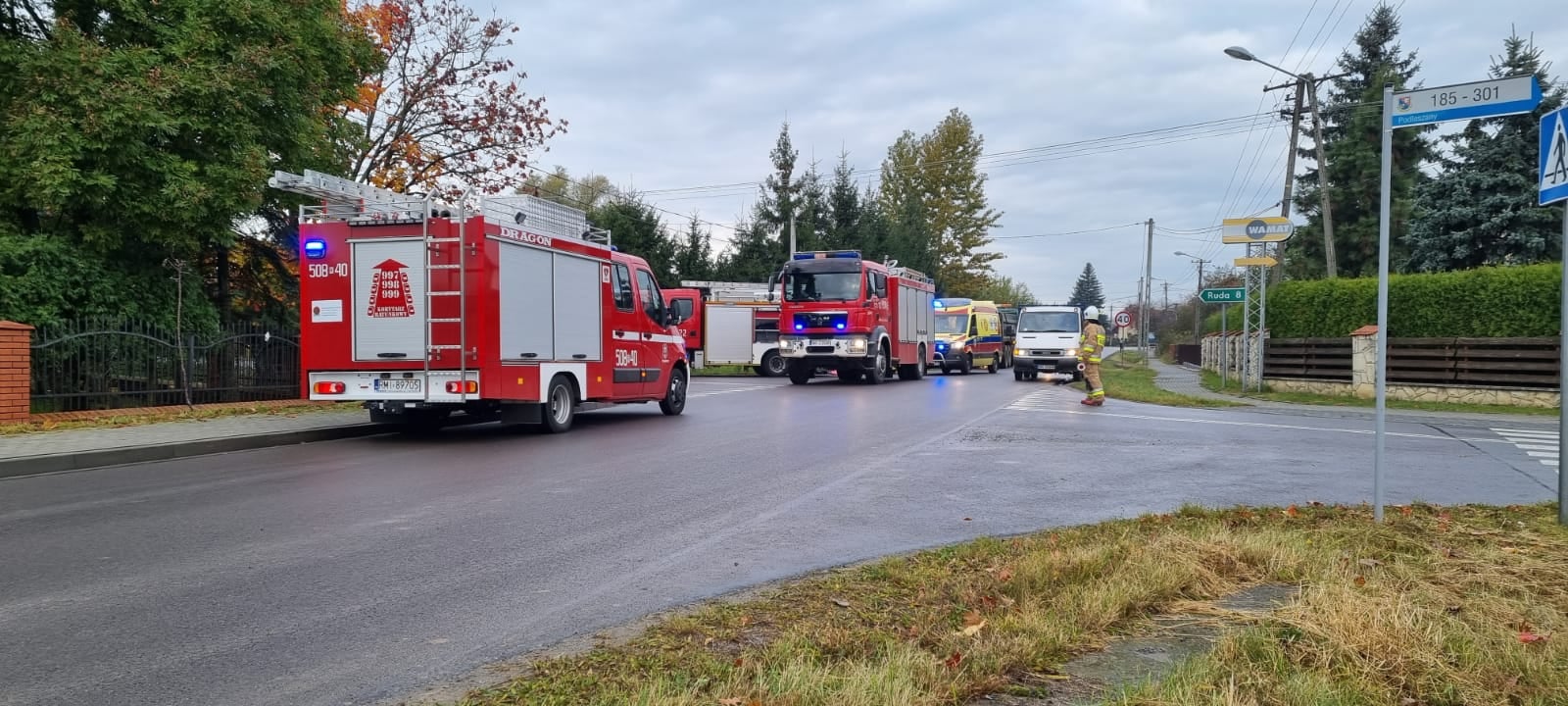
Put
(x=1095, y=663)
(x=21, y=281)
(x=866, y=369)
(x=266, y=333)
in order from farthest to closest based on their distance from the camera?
(x=866, y=369)
(x=266, y=333)
(x=21, y=281)
(x=1095, y=663)

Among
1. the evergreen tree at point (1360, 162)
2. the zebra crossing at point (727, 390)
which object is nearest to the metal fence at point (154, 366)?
the zebra crossing at point (727, 390)

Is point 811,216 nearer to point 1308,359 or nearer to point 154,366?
point 1308,359

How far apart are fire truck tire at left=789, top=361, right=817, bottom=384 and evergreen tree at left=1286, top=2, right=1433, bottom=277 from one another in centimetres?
2251

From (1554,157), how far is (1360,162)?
37.1m

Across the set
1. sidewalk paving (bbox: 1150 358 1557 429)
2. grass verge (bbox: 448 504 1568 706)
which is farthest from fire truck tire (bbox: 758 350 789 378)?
grass verge (bbox: 448 504 1568 706)

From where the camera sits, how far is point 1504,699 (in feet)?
10.9

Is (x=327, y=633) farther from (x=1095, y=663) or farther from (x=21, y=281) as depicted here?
(x=21, y=281)

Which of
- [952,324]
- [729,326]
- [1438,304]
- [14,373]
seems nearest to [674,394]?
[14,373]

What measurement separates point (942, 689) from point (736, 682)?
0.70 meters

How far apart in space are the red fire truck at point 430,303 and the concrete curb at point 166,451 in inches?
18.8

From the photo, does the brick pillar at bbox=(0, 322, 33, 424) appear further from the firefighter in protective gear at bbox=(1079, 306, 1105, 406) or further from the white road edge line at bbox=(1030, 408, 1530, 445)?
the firefighter in protective gear at bbox=(1079, 306, 1105, 406)

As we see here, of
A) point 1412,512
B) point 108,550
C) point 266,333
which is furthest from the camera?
point 266,333

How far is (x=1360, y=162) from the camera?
126 feet

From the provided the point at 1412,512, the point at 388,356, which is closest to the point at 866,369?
the point at 388,356
